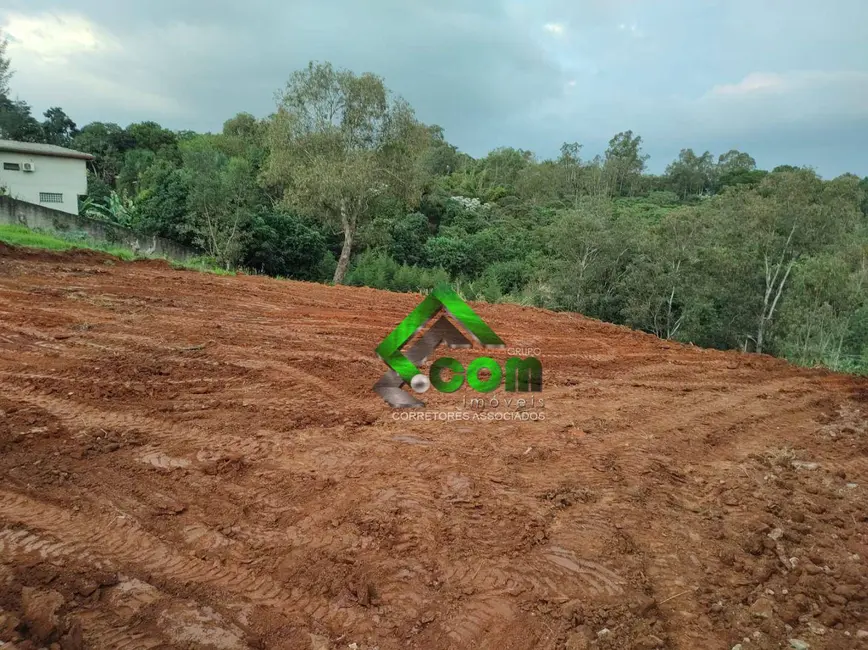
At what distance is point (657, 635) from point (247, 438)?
2930 millimetres

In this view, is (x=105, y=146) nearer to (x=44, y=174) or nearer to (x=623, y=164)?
(x=44, y=174)

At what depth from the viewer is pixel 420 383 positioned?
18.3 feet

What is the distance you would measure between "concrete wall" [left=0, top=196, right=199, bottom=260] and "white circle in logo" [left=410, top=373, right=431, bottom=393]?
1232cm

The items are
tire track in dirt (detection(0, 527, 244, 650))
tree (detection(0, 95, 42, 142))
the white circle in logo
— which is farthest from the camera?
tree (detection(0, 95, 42, 142))

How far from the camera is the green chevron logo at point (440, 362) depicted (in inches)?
217

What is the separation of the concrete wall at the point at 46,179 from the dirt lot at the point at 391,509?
72.2ft

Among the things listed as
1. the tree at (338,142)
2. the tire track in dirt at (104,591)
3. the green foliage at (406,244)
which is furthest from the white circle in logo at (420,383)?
the green foliage at (406,244)

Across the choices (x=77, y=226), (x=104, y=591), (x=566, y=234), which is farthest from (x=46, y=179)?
(x=104, y=591)

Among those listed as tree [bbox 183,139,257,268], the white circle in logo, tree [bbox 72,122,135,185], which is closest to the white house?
tree [bbox 72,122,135,185]

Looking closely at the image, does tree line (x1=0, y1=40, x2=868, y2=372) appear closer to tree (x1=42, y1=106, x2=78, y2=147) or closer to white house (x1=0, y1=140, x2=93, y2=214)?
white house (x1=0, y1=140, x2=93, y2=214)

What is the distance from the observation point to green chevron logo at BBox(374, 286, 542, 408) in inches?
217

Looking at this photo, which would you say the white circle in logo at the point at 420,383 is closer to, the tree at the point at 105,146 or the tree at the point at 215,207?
the tree at the point at 215,207

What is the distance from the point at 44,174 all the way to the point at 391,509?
27.9m

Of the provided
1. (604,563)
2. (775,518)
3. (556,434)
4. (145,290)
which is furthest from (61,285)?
(775,518)
